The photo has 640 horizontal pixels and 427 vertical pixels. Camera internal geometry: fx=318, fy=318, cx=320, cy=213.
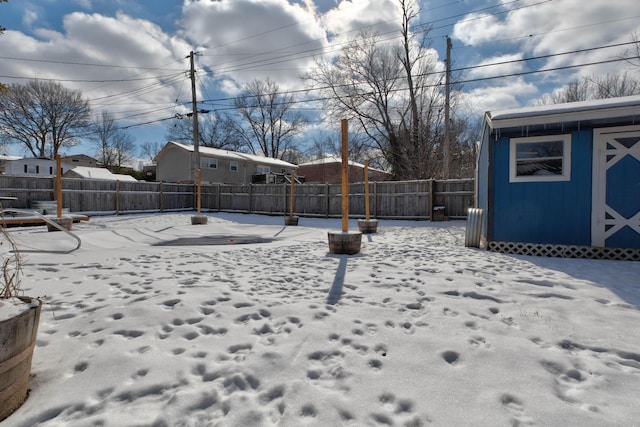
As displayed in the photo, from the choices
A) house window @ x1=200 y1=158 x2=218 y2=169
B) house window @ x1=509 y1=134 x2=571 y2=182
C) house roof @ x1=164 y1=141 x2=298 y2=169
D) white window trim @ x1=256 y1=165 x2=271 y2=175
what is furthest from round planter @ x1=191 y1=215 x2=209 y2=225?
white window trim @ x1=256 y1=165 x2=271 y2=175

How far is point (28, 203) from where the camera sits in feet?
43.2

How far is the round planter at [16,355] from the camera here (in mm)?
1437

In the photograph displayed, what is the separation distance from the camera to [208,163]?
25484mm

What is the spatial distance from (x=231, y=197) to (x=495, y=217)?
14762 mm

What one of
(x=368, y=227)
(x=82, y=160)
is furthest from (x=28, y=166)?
(x=368, y=227)

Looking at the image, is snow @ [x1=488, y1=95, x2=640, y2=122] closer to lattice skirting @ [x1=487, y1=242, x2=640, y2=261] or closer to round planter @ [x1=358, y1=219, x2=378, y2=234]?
lattice skirting @ [x1=487, y1=242, x2=640, y2=261]

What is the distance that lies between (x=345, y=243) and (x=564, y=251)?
392 cm

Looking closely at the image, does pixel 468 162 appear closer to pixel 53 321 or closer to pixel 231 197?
pixel 231 197

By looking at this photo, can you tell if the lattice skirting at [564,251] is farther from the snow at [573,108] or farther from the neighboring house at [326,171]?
the neighboring house at [326,171]

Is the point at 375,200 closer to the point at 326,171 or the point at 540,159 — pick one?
the point at 540,159

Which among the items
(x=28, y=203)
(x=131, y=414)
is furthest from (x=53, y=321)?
(x=28, y=203)

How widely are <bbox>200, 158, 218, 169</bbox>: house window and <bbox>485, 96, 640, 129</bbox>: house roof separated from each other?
22.9m

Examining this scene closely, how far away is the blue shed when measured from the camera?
5297mm

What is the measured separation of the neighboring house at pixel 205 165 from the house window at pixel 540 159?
21388mm
